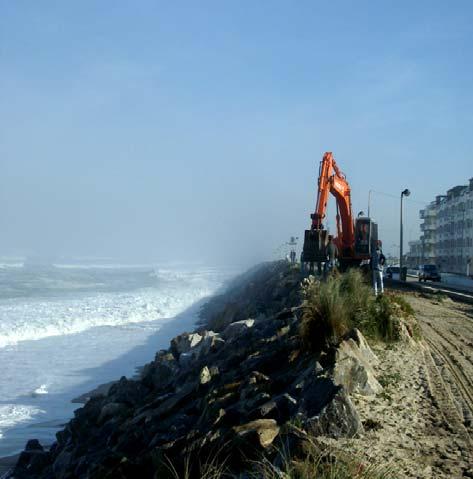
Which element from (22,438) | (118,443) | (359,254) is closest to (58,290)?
(359,254)

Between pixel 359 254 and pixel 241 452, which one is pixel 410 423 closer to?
pixel 241 452

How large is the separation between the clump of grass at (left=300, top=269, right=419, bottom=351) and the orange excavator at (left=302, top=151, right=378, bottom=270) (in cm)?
1116

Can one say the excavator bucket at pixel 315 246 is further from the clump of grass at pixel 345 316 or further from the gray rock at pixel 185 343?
the clump of grass at pixel 345 316

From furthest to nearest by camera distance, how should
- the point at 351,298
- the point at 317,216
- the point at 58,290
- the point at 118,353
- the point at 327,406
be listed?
the point at 58,290 → the point at 317,216 → the point at 118,353 → the point at 351,298 → the point at 327,406

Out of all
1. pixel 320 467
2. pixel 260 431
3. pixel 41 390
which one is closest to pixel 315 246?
pixel 41 390

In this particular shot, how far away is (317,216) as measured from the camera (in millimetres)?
25672

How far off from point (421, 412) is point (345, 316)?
2848mm

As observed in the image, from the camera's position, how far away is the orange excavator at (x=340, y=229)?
2498 centimetres

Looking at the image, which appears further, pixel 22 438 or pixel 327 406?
pixel 22 438

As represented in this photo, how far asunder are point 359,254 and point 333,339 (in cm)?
2092

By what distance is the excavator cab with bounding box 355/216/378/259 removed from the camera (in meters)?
29.2

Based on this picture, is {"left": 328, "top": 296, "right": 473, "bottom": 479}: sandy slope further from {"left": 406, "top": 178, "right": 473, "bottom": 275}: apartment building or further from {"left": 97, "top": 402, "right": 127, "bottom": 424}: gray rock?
{"left": 406, "top": 178, "right": 473, "bottom": 275}: apartment building

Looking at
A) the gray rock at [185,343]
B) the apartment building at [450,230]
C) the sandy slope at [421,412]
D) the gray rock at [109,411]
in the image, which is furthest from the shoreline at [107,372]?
the apartment building at [450,230]

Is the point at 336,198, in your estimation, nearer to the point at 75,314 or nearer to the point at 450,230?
the point at 75,314
